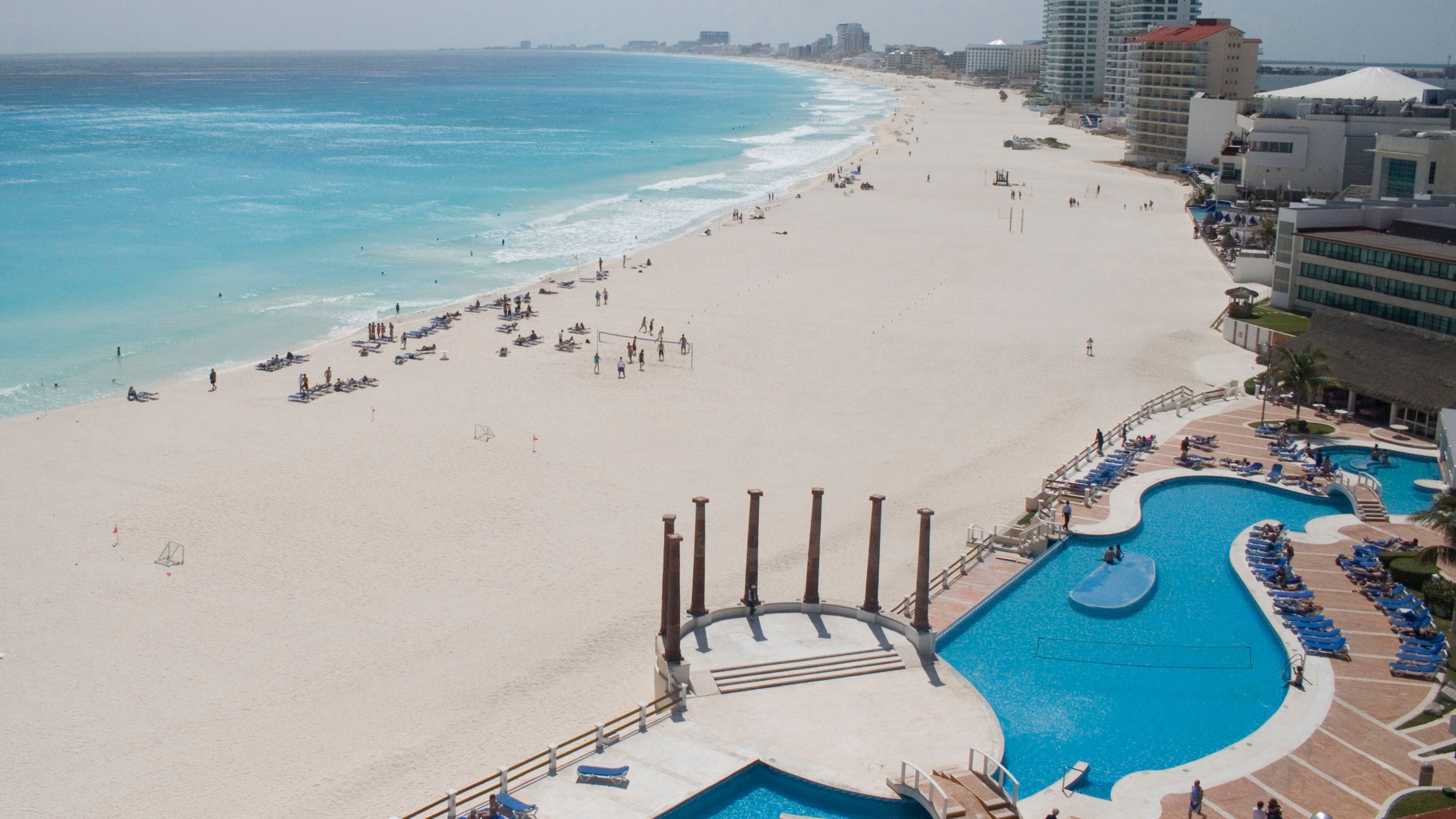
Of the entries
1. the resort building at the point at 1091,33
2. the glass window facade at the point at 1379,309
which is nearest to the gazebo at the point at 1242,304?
the glass window facade at the point at 1379,309

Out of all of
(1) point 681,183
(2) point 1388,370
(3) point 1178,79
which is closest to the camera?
(2) point 1388,370

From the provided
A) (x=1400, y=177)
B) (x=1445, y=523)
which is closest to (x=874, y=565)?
(x=1445, y=523)

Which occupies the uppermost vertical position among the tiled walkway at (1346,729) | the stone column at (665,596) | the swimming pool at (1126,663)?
the stone column at (665,596)

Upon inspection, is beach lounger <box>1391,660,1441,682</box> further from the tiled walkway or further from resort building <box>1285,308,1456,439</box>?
resort building <box>1285,308,1456,439</box>

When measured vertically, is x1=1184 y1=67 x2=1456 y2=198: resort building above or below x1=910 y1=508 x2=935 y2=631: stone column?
above

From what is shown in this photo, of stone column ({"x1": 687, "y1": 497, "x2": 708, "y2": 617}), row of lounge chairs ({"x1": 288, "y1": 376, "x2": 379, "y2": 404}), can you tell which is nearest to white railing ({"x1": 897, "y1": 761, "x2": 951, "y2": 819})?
stone column ({"x1": 687, "y1": 497, "x2": 708, "y2": 617})

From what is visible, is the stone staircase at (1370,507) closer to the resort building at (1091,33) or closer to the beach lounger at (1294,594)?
the beach lounger at (1294,594)

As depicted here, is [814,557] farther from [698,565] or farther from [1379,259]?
[1379,259]
